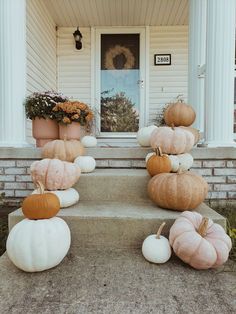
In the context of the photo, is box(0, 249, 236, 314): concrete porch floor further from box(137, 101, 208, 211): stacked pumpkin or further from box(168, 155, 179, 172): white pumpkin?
box(168, 155, 179, 172): white pumpkin

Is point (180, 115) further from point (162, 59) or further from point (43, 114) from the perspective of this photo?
point (162, 59)

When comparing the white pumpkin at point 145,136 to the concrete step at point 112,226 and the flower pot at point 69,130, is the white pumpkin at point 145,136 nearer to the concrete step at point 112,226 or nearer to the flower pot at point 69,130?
the flower pot at point 69,130

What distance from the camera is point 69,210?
205 cm

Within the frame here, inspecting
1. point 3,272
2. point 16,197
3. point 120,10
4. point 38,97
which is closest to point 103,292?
point 3,272

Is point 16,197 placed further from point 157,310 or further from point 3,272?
point 157,310

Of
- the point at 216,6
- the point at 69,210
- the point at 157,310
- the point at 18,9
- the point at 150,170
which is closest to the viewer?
the point at 157,310

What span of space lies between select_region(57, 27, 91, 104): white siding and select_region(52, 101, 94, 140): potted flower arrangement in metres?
2.28

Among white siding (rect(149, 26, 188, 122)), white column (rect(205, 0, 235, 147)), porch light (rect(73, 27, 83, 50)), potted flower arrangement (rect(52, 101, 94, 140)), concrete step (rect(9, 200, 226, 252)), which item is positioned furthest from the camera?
white siding (rect(149, 26, 188, 122))

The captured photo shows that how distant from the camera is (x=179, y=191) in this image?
1.97 metres

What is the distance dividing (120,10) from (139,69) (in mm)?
1068

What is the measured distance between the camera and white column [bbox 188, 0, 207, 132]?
359 cm

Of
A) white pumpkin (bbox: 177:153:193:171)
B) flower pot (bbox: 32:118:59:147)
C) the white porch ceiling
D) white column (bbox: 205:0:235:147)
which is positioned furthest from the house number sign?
white pumpkin (bbox: 177:153:193:171)

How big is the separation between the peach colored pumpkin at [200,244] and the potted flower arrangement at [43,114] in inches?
78.5

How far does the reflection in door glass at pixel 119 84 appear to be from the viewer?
215 inches
